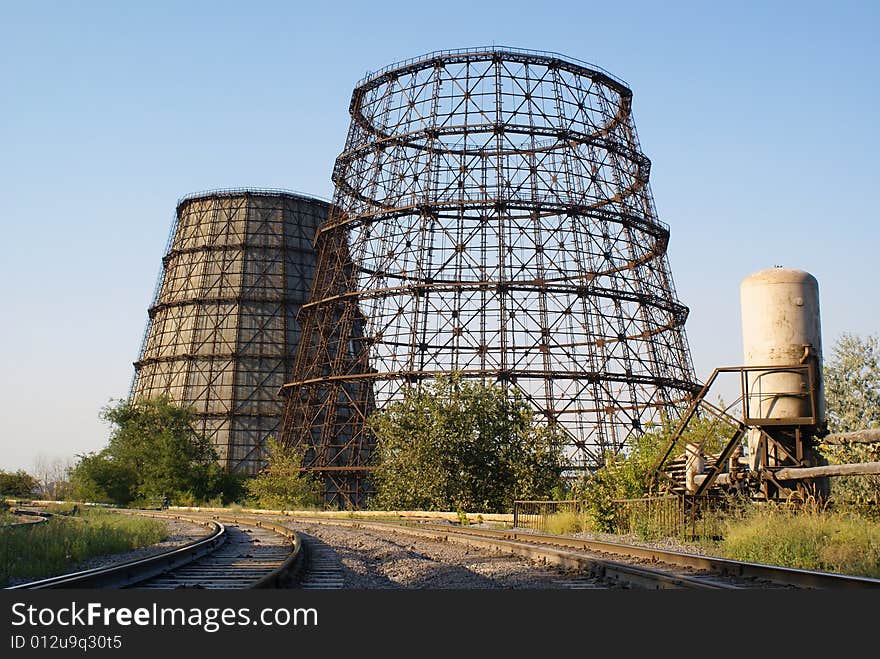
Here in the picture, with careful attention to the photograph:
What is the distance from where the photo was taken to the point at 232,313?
56625mm

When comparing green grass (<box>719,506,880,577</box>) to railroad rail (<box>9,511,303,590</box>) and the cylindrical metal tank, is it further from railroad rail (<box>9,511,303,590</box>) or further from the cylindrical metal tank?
railroad rail (<box>9,511,303,590</box>)

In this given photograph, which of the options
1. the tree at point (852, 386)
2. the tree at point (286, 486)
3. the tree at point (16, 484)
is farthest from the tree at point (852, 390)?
the tree at point (16, 484)

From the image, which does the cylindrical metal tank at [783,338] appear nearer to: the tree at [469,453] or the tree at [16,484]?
the tree at [469,453]

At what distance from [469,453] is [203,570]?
18.0 m

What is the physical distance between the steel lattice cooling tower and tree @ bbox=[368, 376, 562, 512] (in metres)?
26.4

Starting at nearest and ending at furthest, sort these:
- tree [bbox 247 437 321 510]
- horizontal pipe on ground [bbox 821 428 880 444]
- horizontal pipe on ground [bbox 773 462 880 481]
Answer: horizontal pipe on ground [bbox 773 462 880 481]
horizontal pipe on ground [bbox 821 428 880 444]
tree [bbox 247 437 321 510]

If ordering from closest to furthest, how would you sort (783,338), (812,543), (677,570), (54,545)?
(677,570)
(812,543)
(54,545)
(783,338)

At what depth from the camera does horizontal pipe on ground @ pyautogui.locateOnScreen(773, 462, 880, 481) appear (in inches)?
411

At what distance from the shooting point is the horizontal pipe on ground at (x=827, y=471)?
411 inches

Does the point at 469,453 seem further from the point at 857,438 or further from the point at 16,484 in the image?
the point at 16,484

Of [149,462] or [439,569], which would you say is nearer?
[439,569]

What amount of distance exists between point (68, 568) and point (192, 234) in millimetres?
53228

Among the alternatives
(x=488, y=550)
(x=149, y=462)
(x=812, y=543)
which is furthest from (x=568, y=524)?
(x=149, y=462)

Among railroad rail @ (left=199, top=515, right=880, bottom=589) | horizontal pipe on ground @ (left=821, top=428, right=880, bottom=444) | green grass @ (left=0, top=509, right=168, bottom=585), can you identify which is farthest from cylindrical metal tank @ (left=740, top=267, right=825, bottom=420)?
green grass @ (left=0, top=509, right=168, bottom=585)
